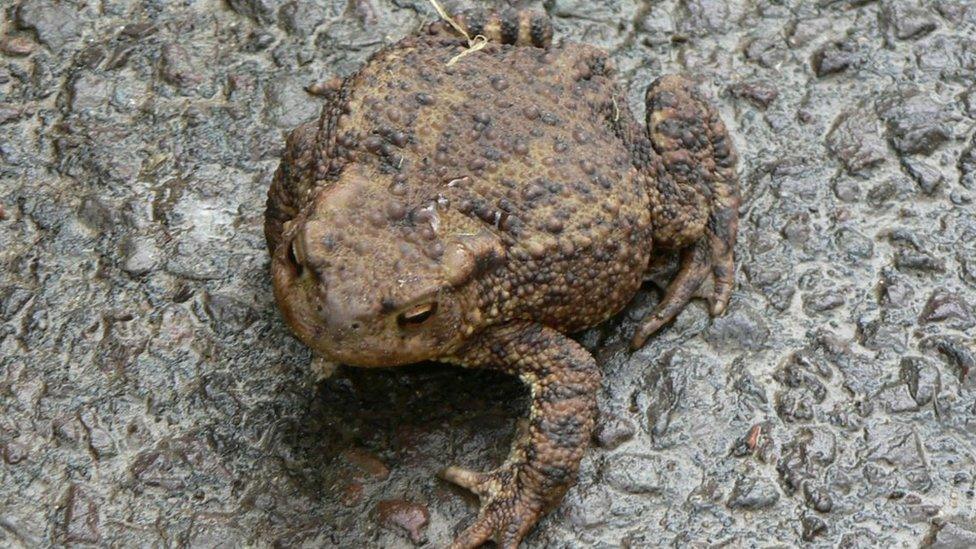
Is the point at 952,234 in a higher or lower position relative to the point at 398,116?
lower

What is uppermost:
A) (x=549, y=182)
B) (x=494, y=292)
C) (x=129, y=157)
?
(x=549, y=182)

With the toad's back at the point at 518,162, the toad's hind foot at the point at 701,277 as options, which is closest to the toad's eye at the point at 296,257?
the toad's back at the point at 518,162

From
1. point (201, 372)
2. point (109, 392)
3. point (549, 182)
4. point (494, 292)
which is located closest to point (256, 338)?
point (201, 372)

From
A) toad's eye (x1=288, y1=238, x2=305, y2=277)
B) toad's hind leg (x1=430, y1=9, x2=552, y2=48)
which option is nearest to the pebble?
toad's eye (x1=288, y1=238, x2=305, y2=277)

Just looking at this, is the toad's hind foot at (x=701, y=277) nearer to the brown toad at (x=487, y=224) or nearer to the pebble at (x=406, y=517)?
the brown toad at (x=487, y=224)

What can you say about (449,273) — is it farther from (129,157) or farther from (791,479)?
(129,157)

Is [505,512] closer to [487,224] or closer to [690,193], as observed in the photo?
[487,224]
